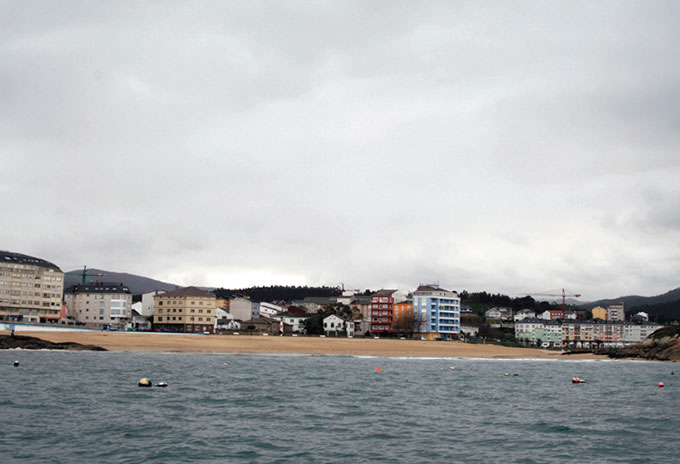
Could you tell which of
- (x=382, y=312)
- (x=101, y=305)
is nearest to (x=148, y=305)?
(x=101, y=305)

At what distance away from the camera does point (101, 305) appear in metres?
177

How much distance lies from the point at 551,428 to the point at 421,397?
14305 mm

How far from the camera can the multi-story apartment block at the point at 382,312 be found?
7717 inches

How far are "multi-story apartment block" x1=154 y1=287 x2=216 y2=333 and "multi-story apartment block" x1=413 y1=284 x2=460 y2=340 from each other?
59502 millimetres

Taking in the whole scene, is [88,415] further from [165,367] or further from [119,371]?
[165,367]

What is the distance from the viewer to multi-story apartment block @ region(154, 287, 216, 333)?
168m

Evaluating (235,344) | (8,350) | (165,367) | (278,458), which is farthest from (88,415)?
(235,344)

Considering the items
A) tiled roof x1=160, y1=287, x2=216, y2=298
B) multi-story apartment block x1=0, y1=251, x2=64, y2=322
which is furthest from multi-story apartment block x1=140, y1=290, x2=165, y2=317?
multi-story apartment block x1=0, y1=251, x2=64, y2=322

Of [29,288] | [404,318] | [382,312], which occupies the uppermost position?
[29,288]

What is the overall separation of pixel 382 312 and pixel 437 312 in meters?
18.8

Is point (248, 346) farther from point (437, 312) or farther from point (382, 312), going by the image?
point (382, 312)

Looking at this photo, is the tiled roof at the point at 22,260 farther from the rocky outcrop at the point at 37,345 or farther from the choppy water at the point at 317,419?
the choppy water at the point at 317,419

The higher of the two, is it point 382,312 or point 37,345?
point 382,312

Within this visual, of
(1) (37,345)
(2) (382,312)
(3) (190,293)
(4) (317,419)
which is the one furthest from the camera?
(2) (382,312)
